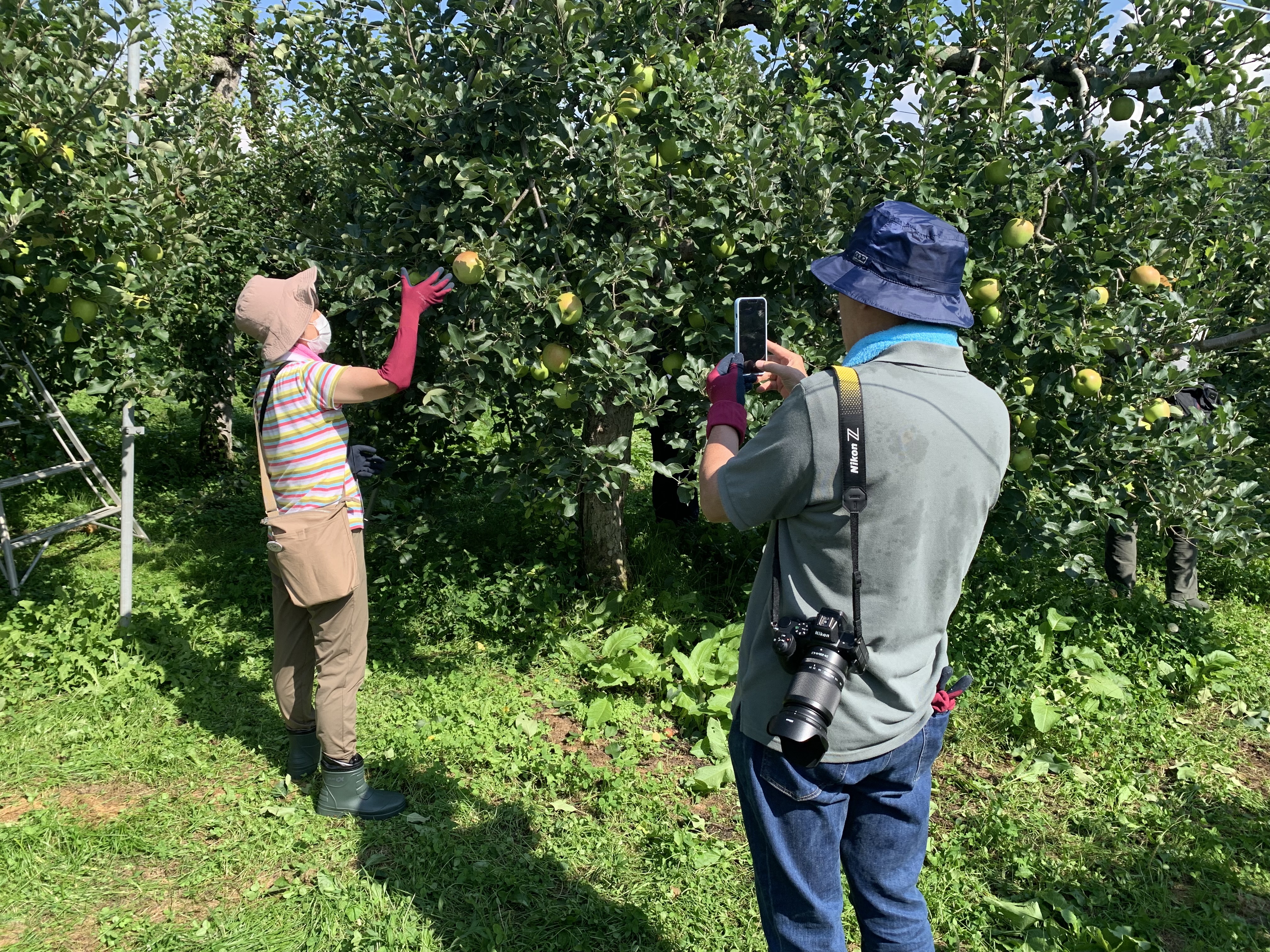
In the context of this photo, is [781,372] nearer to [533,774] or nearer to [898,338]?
[898,338]

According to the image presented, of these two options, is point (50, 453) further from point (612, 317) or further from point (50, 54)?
point (612, 317)

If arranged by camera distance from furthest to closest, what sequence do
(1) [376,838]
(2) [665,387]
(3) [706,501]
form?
1. (2) [665,387]
2. (1) [376,838]
3. (3) [706,501]

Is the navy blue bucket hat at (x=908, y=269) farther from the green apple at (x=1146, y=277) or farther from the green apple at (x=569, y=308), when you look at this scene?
the green apple at (x=1146, y=277)

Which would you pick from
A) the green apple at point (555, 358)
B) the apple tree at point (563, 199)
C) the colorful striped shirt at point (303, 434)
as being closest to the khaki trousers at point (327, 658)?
the colorful striped shirt at point (303, 434)

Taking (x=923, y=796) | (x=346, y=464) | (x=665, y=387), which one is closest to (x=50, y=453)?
(x=346, y=464)

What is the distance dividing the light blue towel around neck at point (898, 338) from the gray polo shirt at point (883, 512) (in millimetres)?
14

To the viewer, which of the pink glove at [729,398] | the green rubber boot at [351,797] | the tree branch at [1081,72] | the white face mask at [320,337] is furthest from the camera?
the tree branch at [1081,72]

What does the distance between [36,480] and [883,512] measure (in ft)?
17.9

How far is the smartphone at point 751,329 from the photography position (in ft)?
6.79

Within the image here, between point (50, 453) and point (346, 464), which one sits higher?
point (346, 464)

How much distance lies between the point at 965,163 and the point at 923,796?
2716 mm

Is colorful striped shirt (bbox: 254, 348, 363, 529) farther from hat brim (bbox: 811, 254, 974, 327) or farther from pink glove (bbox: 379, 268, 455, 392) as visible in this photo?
hat brim (bbox: 811, 254, 974, 327)

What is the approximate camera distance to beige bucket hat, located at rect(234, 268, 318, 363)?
2.83 m

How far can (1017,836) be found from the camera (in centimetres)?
311
